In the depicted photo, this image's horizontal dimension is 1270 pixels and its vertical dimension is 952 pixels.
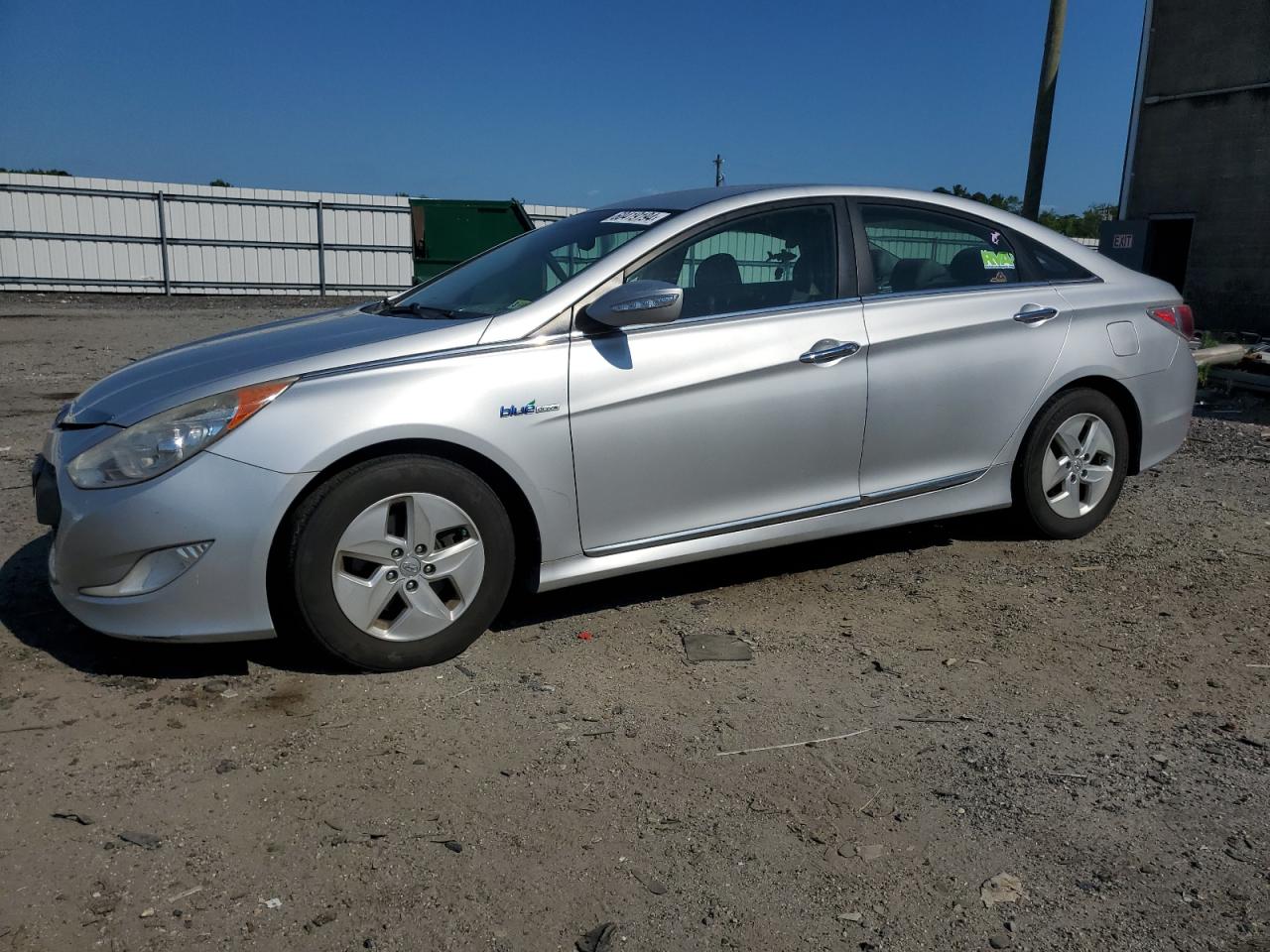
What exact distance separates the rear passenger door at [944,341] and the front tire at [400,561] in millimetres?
1626

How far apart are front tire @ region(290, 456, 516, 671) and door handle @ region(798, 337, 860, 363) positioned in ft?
4.39

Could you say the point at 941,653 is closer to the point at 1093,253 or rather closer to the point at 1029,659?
the point at 1029,659

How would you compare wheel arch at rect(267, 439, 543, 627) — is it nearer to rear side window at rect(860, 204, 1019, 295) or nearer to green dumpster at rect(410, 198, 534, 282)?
rear side window at rect(860, 204, 1019, 295)

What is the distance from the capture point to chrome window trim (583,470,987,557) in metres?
3.83

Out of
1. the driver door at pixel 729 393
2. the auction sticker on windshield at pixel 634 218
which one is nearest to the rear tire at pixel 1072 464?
the driver door at pixel 729 393

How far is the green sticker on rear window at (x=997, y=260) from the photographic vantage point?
4.74 meters

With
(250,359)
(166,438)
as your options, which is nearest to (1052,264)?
(250,359)

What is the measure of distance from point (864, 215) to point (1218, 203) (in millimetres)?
13580

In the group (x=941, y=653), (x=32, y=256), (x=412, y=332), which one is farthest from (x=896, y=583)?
(x=32, y=256)

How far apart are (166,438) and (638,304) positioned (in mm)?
1569

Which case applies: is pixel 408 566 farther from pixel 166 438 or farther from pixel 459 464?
pixel 166 438

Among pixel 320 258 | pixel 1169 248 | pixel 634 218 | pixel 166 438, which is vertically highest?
pixel 1169 248

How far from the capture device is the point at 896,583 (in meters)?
4.52

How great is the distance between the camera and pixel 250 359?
3535mm
